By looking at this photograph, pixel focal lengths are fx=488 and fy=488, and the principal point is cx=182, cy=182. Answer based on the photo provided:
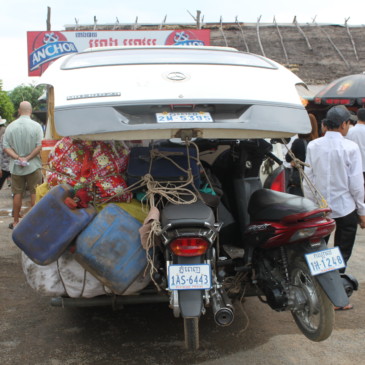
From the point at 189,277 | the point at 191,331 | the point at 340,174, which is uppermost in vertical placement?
the point at 340,174

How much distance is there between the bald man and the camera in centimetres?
749

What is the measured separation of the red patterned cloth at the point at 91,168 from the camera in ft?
11.7

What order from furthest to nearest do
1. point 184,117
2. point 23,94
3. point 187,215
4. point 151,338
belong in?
point 23,94
point 151,338
point 184,117
point 187,215

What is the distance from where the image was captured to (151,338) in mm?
3879

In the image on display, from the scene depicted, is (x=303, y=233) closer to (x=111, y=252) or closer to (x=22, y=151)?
(x=111, y=252)

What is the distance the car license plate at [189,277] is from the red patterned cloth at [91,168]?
847 millimetres

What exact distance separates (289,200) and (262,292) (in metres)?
0.71

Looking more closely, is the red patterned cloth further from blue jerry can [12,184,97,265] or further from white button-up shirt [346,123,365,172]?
white button-up shirt [346,123,365,172]

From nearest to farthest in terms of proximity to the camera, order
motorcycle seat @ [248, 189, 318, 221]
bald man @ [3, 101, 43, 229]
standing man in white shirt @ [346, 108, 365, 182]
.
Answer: motorcycle seat @ [248, 189, 318, 221] < standing man in white shirt @ [346, 108, 365, 182] < bald man @ [3, 101, 43, 229]

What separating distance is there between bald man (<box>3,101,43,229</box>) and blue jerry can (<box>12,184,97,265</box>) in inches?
171

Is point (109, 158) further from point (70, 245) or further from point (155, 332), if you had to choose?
point (155, 332)

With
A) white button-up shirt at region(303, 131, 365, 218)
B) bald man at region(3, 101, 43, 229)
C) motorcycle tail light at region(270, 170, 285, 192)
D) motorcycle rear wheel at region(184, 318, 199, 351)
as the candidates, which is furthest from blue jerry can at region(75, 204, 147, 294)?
bald man at region(3, 101, 43, 229)

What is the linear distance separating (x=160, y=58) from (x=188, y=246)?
5.58 ft

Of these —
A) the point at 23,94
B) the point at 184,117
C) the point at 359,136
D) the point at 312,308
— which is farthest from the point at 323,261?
the point at 23,94
